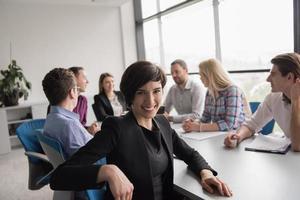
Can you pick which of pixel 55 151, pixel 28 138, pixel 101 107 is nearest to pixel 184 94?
pixel 101 107

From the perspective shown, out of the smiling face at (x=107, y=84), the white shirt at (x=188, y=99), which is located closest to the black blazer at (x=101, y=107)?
the smiling face at (x=107, y=84)

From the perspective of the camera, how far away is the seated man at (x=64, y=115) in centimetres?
167

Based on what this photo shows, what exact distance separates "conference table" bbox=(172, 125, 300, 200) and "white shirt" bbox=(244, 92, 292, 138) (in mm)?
289

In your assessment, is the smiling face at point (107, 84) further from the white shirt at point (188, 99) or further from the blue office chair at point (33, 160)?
the blue office chair at point (33, 160)

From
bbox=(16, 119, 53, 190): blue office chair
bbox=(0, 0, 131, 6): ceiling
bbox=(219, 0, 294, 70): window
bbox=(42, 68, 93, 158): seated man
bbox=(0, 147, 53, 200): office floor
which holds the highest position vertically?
bbox=(0, 0, 131, 6): ceiling

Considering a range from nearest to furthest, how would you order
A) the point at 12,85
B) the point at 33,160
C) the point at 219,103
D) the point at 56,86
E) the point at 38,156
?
the point at 56,86, the point at 38,156, the point at 33,160, the point at 219,103, the point at 12,85

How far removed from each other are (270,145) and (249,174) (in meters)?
0.50

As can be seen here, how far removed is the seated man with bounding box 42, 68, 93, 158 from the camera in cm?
167

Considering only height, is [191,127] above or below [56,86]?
below

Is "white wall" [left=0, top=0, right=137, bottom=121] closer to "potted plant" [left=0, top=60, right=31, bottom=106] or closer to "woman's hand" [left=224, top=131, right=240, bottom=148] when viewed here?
"potted plant" [left=0, top=60, right=31, bottom=106]

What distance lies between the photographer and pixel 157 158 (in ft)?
4.17

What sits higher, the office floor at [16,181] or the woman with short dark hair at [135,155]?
the woman with short dark hair at [135,155]

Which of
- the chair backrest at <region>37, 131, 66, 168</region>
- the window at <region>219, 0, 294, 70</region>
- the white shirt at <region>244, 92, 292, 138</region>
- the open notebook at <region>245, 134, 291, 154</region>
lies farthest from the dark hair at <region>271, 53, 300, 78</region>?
the window at <region>219, 0, 294, 70</region>

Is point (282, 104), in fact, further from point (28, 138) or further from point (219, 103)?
point (28, 138)
